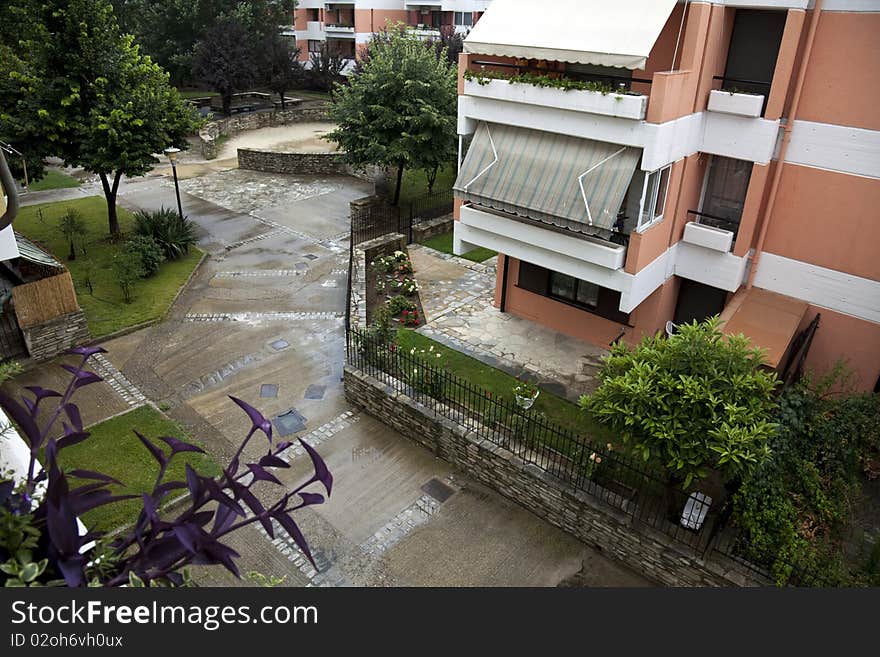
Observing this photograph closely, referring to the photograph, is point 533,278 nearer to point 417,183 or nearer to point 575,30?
point 575,30

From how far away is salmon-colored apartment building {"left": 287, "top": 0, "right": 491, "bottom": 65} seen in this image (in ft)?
155

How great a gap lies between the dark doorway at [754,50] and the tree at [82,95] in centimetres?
1768

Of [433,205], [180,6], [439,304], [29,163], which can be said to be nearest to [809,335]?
[439,304]

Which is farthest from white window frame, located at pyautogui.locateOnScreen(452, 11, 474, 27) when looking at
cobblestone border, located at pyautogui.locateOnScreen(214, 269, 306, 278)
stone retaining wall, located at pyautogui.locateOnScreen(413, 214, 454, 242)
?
cobblestone border, located at pyautogui.locateOnScreen(214, 269, 306, 278)

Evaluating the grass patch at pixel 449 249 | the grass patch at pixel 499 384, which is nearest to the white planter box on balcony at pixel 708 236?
the grass patch at pixel 499 384

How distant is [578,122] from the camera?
13.6m

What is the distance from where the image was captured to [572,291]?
1719 centimetres

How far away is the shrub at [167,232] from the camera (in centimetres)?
2277

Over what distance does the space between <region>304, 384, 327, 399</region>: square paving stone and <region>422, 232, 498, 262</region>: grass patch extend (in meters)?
8.67

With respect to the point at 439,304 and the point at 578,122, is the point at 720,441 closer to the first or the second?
the point at 578,122

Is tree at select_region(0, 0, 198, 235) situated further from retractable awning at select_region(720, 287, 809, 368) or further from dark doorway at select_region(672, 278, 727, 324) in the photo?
retractable awning at select_region(720, 287, 809, 368)

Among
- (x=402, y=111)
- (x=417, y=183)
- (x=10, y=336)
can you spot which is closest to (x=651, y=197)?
(x=402, y=111)

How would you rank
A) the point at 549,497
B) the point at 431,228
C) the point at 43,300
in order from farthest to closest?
the point at 431,228
the point at 43,300
the point at 549,497

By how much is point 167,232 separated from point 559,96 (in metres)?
15.5
